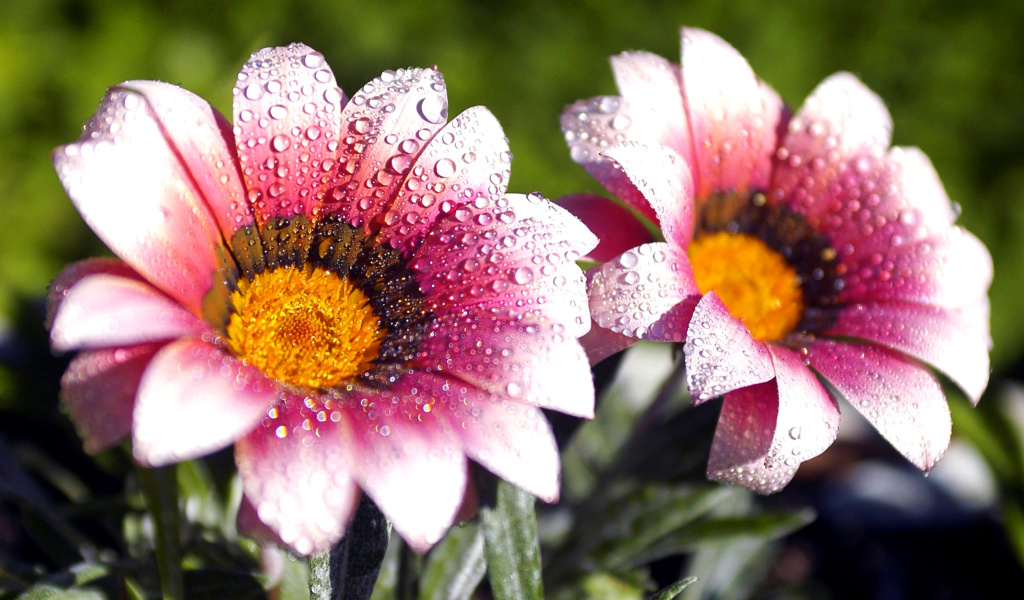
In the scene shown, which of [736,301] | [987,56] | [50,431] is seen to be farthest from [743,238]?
[987,56]

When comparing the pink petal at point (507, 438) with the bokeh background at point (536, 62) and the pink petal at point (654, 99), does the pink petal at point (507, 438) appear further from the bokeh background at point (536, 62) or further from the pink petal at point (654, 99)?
the bokeh background at point (536, 62)

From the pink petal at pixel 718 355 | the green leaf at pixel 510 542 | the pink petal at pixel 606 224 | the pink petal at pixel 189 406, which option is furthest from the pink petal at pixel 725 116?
the pink petal at pixel 189 406

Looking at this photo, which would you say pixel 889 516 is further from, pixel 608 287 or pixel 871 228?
pixel 608 287

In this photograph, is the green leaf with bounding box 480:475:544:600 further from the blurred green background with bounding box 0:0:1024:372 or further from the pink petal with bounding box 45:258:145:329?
the blurred green background with bounding box 0:0:1024:372

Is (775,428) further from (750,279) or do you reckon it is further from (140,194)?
(140,194)

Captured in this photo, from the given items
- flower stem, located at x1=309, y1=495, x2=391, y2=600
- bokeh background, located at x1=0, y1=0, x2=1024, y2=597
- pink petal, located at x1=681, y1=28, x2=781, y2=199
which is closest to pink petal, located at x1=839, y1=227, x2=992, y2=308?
pink petal, located at x1=681, y1=28, x2=781, y2=199

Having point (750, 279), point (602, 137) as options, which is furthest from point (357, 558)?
point (750, 279)
